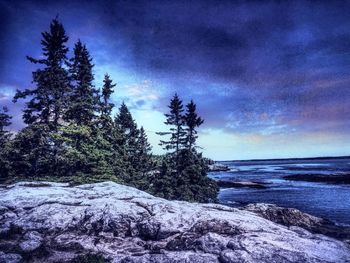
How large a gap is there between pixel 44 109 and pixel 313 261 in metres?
25.4

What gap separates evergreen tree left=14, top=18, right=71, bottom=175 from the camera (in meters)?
25.7

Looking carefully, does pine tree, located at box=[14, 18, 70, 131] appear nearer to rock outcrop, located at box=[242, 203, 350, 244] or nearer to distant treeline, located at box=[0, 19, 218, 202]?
distant treeline, located at box=[0, 19, 218, 202]

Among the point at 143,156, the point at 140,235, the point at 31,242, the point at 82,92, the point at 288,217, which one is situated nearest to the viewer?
the point at 31,242

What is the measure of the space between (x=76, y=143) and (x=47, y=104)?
4638 millimetres

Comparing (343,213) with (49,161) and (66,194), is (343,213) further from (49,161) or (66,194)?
(49,161)

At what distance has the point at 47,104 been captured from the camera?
26.7 m

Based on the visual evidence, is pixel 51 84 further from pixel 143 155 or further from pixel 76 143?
pixel 143 155

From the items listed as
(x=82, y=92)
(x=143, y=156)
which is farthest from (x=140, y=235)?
(x=143, y=156)

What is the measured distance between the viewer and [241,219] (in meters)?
12.7

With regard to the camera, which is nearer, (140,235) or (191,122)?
(140,235)

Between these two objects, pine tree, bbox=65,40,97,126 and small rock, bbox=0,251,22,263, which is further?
Answer: pine tree, bbox=65,40,97,126

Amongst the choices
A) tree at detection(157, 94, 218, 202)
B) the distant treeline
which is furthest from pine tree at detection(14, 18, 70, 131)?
tree at detection(157, 94, 218, 202)

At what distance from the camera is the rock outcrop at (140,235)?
1014 cm

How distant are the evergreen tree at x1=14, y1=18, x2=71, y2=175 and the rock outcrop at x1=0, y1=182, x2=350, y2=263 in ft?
38.7
